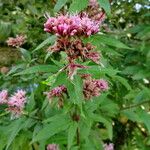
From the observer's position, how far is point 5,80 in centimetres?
296

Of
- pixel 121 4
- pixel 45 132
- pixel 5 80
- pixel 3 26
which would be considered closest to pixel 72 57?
pixel 45 132

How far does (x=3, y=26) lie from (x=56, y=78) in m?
2.37

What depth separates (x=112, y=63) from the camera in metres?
2.91

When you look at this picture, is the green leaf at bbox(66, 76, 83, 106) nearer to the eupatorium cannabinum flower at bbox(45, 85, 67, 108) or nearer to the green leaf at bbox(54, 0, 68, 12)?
the eupatorium cannabinum flower at bbox(45, 85, 67, 108)

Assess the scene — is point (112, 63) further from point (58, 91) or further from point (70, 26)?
point (70, 26)

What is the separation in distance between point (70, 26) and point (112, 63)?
1311mm

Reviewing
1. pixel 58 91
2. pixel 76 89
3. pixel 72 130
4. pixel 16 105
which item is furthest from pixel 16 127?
pixel 76 89

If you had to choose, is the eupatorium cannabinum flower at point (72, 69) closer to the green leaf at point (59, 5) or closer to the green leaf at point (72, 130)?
the green leaf at point (59, 5)

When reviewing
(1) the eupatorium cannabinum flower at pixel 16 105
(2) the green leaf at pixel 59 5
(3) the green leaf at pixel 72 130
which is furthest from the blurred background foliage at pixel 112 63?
(3) the green leaf at pixel 72 130

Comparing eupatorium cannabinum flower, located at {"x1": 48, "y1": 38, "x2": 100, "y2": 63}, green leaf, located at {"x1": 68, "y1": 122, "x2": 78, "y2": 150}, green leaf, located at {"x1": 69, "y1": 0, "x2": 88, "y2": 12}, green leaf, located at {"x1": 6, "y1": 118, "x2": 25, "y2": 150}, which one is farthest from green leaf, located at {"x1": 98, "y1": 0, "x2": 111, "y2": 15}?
green leaf, located at {"x1": 6, "y1": 118, "x2": 25, "y2": 150}

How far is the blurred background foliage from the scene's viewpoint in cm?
233

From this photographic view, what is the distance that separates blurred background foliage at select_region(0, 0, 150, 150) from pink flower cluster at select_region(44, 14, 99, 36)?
7 centimetres

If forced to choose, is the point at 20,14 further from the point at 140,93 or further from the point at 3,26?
the point at 140,93

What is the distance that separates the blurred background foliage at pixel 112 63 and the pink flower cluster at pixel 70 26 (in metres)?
0.07
